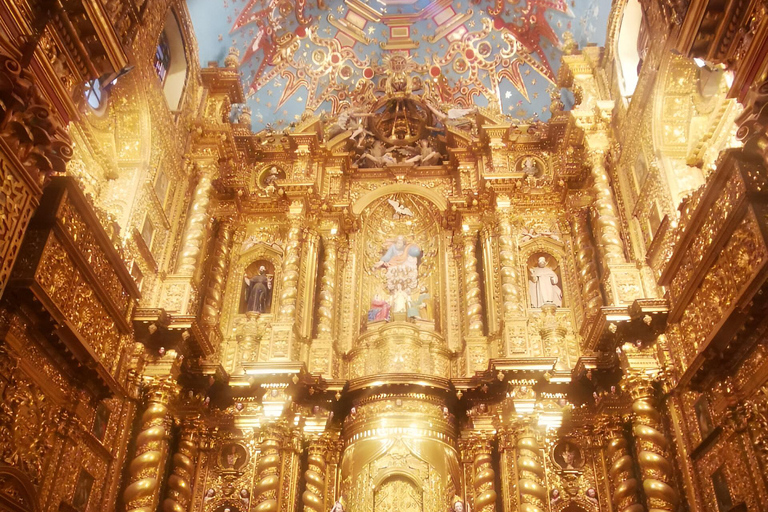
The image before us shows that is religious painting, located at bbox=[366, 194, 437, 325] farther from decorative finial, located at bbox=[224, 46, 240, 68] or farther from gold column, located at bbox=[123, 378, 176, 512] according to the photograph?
gold column, located at bbox=[123, 378, 176, 512]

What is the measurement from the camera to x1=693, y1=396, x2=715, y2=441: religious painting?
8403 mm

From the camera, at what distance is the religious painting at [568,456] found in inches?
436

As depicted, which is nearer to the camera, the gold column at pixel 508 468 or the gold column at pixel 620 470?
the gold column at pixel 620 470

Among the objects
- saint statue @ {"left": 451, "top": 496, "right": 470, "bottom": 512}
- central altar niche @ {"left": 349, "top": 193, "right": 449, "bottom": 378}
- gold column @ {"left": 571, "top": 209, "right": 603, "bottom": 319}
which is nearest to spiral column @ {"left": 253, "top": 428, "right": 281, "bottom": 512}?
central altar niche @ {"left": 349, "top": 193, "right": 449, "bottom": 378}

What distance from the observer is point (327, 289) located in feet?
44.0

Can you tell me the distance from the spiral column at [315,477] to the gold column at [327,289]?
2220 mm

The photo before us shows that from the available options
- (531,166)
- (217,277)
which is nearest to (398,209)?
(531,166)

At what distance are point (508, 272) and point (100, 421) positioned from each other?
7.61 meters

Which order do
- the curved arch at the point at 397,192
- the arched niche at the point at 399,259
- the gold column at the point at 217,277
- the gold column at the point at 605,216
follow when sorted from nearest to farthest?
the gold column at the point at 605,216 → the gold column at the point at 217,277 → the arched niche at the point at 399,259 → the curved arch at the point at 397,192

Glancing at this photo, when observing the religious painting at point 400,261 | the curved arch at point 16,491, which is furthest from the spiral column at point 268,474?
the curved arch at point 16,491

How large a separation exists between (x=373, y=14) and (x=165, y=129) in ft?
23.4

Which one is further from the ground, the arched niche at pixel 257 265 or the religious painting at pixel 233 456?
the arched niche at pixel 257 265

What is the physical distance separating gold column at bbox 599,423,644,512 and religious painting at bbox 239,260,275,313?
22.3 ft

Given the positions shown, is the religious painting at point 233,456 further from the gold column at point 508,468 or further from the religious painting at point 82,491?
the gold column at point 508,468
